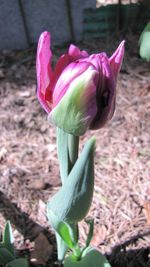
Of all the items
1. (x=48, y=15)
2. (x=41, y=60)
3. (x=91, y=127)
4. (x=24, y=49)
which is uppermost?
(x=41, y=60)

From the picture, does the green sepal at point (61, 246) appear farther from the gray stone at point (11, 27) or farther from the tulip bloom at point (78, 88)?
the gray stone at point (11, 27)

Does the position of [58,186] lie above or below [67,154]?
below

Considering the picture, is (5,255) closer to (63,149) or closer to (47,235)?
(47,235)

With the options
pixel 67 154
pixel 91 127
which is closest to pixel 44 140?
pixel 67 154

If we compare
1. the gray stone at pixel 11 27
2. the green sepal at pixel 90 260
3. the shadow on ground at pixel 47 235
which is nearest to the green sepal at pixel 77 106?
the green sepal at pixel 90 260

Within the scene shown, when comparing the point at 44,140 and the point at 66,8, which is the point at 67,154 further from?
the point at 66,8

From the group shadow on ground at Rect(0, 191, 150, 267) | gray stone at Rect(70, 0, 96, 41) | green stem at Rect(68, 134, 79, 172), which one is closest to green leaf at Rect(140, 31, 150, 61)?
green stem at Rect(68, 134, 79, 172)

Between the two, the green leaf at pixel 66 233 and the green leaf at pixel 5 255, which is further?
the green leaf at pixel 5 255
